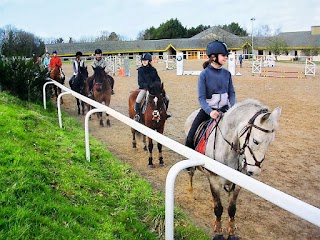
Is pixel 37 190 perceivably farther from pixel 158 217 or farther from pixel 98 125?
pixel 98 125

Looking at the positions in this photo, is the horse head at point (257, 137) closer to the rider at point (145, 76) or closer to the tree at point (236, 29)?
the rider at point (145, 76)

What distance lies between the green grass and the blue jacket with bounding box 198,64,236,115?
61.9 inches

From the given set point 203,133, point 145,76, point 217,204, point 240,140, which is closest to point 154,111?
point 145,76

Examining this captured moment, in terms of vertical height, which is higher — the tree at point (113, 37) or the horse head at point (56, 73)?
the tree at point (113, 37)

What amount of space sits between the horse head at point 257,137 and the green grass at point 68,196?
1285mm

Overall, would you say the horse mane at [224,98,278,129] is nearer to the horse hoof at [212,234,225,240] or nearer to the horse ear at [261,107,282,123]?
the horse ear at [261,107,282,123]

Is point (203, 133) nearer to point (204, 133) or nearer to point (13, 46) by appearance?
point (204, 133)

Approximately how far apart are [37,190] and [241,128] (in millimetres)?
2409

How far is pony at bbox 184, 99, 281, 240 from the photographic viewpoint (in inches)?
126

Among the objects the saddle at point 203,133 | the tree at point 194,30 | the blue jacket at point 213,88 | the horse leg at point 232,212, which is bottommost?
the horse leg at point 232,212

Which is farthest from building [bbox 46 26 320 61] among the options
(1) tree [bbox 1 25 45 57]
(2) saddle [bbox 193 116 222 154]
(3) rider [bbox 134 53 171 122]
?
(2) saddle [bbox 193 116 222 154]

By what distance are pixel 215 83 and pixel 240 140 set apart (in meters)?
1.10

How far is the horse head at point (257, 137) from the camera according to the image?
316cm

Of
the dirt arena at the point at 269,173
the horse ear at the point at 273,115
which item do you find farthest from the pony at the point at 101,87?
the horse ear at the point at 273,115
